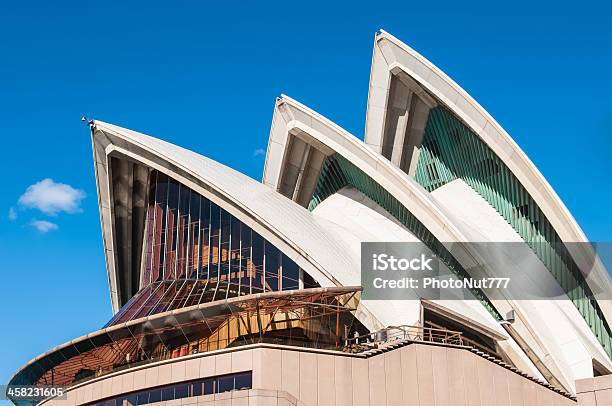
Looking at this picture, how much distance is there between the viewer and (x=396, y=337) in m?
26.8

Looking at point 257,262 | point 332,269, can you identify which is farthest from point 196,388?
point 257,262

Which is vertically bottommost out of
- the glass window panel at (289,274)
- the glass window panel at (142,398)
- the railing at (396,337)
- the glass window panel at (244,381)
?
the glass window panel at (142,398)

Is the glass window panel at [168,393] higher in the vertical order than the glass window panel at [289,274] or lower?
lower

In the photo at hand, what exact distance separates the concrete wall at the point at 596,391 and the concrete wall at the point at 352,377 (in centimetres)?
531

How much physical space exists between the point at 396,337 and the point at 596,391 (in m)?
7.79

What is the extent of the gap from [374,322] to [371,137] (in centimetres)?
1287

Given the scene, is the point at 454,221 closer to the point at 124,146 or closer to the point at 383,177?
the point at 383,177

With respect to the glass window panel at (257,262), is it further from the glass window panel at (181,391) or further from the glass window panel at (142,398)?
the glass window panel at (142,398)

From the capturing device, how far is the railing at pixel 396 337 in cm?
2659

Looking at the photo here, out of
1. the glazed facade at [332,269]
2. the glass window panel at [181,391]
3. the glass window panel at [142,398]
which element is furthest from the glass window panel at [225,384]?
the glass window panel at [142,398]

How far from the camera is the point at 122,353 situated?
28.0 metres

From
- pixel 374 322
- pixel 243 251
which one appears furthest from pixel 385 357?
pixel 243 251

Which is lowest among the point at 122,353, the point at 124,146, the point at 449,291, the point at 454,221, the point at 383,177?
the point at 122,353

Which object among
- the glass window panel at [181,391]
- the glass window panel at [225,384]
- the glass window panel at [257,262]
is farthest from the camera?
the glass window panel at [257,262]
